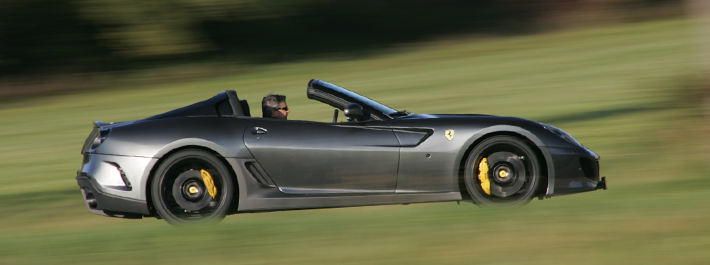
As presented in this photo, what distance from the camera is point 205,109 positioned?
21.6ft

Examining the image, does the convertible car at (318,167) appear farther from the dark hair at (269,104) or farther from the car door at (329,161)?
the dark hair at (269,104)

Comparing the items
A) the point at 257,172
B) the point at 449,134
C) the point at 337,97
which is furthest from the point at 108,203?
the point at 449,134

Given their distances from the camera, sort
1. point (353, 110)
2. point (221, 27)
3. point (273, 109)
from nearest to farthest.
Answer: point (353, 110)
point (273, 109)
point (221, 27)

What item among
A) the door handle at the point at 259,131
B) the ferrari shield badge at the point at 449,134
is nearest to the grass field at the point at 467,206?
the ferrari shield badge at the point at 449,134

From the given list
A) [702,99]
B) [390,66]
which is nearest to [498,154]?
[702,99]

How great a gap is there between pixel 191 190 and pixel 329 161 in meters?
0.98

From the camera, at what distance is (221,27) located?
920 inches

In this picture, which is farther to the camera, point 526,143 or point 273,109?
point 273,109

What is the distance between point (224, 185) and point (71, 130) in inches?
361

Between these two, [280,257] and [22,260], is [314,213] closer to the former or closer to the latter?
[280,257]

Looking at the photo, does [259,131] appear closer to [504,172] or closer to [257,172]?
[257,172]

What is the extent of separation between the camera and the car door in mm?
6281

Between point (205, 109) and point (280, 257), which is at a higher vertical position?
point (205, 109)

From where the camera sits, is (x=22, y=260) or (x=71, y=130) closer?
(x=22, y=260)
